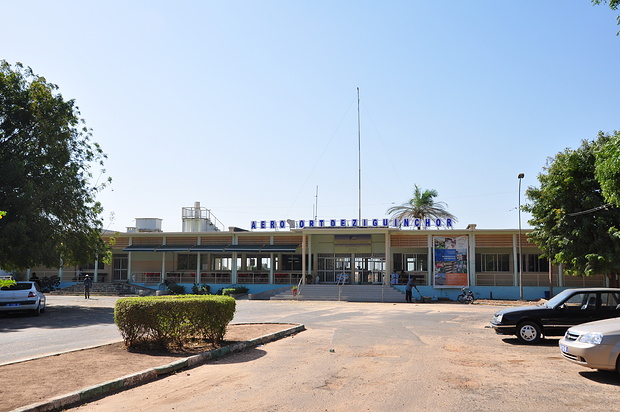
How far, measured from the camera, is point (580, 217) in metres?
27.9

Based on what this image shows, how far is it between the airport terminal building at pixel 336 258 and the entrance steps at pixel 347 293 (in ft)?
4.79

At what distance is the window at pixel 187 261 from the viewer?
46406 mm

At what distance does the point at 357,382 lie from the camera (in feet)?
26.9

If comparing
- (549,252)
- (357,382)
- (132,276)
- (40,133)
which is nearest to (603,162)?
(357,382)

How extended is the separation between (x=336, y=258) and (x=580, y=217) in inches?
759

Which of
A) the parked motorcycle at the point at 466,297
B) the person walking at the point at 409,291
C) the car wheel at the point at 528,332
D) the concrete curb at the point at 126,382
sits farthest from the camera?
the parked motorcycle at the point at 466,297

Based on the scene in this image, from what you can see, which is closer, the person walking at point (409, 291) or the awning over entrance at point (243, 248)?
the person walking at point (409, 291)

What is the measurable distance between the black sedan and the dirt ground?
8.00 m

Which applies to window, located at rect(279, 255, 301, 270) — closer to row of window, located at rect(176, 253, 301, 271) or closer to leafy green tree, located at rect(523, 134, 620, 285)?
row of window, located at rect(176, 253, 301, 271)

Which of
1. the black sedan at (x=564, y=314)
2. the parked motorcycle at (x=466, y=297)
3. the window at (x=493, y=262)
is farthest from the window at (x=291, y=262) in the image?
the black sedan at (x=564, y=314)

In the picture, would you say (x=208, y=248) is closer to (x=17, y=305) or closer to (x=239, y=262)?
(x=239, y=262)

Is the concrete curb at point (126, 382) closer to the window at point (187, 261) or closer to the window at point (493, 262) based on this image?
the window at point (493, 262)

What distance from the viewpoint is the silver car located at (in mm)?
8188

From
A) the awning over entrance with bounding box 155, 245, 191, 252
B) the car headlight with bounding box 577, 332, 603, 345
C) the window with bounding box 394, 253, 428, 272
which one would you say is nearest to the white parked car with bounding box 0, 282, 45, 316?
the car headlight with bounding box 577, 332, 603, 345
